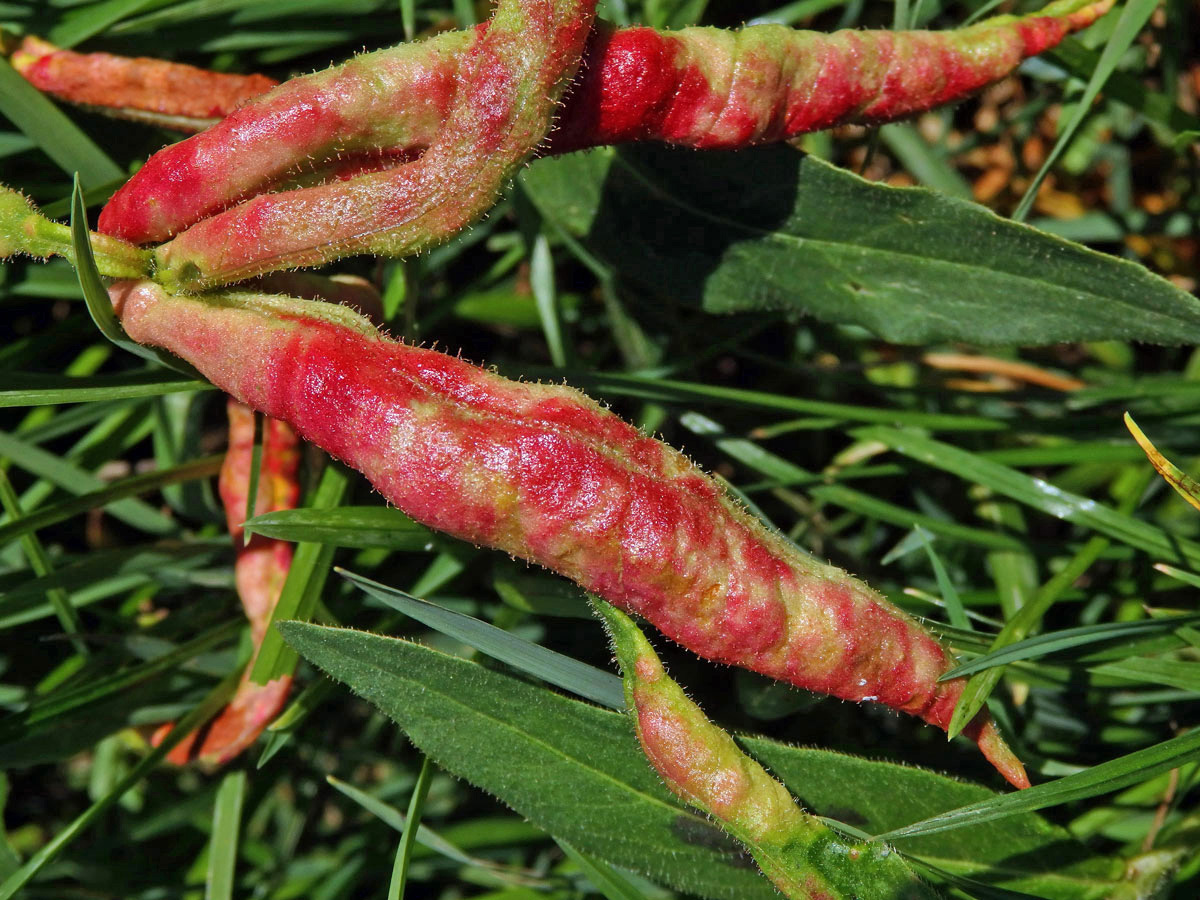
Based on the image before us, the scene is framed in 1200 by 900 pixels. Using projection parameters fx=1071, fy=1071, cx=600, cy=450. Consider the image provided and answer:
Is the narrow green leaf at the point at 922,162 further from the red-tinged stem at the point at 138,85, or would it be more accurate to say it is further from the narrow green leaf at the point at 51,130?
the narrow green leaf at the point at 51,130

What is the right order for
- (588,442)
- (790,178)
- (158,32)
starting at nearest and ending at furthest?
(588,442)
(790,178)
(158,32)

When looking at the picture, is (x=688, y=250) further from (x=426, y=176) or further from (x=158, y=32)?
(x=158, y=32)

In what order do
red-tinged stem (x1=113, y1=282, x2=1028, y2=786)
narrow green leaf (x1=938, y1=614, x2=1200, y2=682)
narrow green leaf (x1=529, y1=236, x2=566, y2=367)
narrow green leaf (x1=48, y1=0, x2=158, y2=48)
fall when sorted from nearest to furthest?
red-tinged stem (x1=113, y1=282, x2=1028, y2=786), narrow green leaf (x1=938, y1=614, x2=1200, y2=682), narrow green leaf (x1=48, y1=0, x2=158, y2=48), narrow green leaf (x1=529, y1=236, x2=566, y2=367)

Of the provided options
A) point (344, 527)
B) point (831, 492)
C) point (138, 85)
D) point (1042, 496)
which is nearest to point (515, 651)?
point (344, 527)

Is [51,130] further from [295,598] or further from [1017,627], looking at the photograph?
[1017,627]

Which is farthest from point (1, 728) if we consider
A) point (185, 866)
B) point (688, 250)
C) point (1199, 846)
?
point (1199, 846)

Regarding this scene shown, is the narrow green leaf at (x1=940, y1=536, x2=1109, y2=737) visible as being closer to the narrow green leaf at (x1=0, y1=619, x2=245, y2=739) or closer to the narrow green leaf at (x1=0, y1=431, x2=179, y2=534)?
the narrow green leaf at (x1=0, y1=619, x2=245, y2=739)

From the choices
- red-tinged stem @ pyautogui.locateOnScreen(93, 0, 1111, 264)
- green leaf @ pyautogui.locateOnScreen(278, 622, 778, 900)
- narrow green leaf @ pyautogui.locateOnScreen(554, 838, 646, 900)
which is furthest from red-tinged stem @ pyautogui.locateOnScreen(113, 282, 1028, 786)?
narrow green leaf @ pyautogui.locateOnScreen(554, 838, 646, 900)
